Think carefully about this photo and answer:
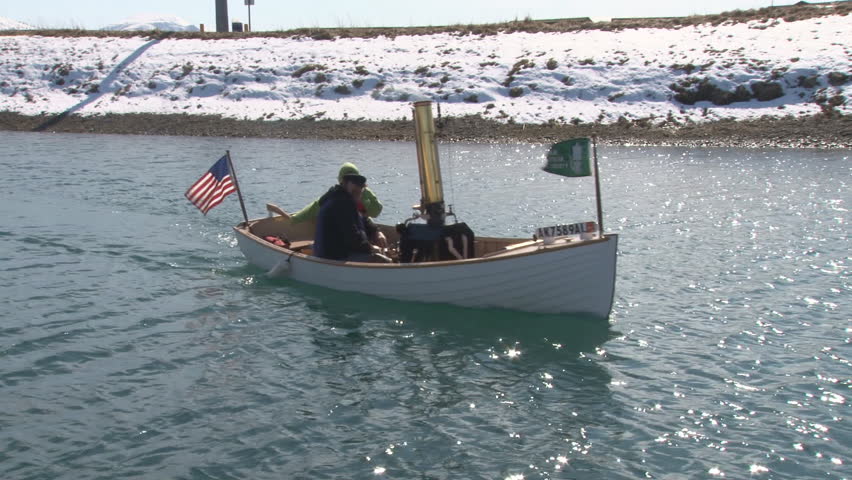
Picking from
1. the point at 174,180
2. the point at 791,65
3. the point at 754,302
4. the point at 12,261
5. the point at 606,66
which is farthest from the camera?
the point at 606,66

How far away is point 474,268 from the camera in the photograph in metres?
11.2

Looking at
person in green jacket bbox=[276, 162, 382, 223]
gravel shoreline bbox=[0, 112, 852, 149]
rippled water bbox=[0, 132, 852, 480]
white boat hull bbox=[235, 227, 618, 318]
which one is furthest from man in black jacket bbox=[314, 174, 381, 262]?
gravel shoreline bbox=[0, 112, 852, 149]

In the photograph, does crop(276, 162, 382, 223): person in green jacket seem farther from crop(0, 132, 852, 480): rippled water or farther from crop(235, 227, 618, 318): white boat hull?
crop(235, 227, 618, 318): white boat hull

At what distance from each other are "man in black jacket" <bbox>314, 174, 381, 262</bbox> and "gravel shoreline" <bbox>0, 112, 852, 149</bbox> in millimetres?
23088

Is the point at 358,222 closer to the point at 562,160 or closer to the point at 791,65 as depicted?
the point at 562,160

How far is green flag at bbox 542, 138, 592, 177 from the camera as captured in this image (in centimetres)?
1030

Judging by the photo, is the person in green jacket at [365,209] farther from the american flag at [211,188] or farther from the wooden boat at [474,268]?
the wooden boat at [474,268]

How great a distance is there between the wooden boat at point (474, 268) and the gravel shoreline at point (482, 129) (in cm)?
2320

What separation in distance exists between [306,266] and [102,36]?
1895 inches

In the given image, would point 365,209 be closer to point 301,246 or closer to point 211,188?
point 301,246

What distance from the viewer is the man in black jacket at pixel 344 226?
40.7 feet

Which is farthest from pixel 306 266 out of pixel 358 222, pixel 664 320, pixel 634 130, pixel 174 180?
pixel 634 130

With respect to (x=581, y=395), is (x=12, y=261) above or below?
above

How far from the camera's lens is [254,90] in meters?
44.1
